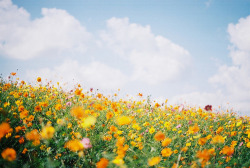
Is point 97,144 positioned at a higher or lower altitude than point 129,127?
lower

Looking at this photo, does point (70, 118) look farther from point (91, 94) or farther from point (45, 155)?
point (91, 94)

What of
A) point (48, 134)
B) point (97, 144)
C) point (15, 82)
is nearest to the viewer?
point (48, 134)

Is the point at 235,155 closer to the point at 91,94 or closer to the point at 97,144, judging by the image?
the point at 97,144

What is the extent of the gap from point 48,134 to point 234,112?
22.8 feet

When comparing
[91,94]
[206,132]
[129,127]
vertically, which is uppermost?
[91,94]

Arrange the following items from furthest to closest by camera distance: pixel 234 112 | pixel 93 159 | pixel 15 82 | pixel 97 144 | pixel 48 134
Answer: pixel 234 112 → pixel 15 82 → pixel 97 144 → pixel 93 159 → pixel 48 134

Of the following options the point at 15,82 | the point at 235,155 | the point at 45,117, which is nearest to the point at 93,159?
the point at 45,117

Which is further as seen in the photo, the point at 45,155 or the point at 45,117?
the point at 45,117

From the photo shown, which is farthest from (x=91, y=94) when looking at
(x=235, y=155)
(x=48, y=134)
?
(x=235, y=155)

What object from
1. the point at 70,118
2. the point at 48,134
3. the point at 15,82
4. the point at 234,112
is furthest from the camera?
the point at 234,112

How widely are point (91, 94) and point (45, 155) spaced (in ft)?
9.62

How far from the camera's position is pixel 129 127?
9.59 ft

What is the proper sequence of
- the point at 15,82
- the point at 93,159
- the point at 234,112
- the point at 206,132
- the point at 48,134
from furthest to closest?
the point at 234,112 < the point at 15,82 < the point at 206,132 < the point at 93,159 < the point at 48,134

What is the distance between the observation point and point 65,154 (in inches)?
75.7
